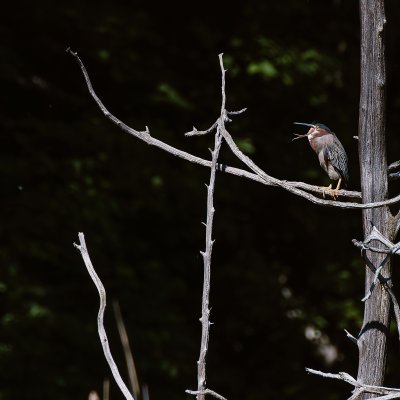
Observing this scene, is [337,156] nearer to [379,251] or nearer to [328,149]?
[328,149]

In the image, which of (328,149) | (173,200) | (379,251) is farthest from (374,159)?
(173,200)

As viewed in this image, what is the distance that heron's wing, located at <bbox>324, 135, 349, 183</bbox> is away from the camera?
14.3 ft

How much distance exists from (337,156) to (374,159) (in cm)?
229

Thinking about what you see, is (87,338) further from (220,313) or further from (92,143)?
(220,313)

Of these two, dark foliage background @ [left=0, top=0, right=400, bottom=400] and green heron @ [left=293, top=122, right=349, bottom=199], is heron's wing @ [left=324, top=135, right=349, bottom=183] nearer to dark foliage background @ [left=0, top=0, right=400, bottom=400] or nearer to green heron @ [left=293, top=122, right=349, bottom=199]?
green heron @ [left=293, top=122, right=349, bottom=199]

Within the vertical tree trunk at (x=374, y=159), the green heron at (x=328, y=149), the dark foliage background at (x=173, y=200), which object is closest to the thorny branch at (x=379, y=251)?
the vertical tree trunk at (x=374, y=159)

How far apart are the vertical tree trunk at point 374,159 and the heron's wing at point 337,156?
209 cm

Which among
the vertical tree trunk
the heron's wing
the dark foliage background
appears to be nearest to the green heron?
the heron's wing

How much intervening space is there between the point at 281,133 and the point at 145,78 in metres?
1.67

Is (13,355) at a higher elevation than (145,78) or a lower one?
lower

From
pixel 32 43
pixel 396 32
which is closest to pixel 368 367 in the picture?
pixel 32 43

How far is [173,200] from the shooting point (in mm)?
8086

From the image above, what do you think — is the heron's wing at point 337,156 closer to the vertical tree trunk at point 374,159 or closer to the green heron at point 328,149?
the green heron at point 328,149

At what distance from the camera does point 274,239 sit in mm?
9586
